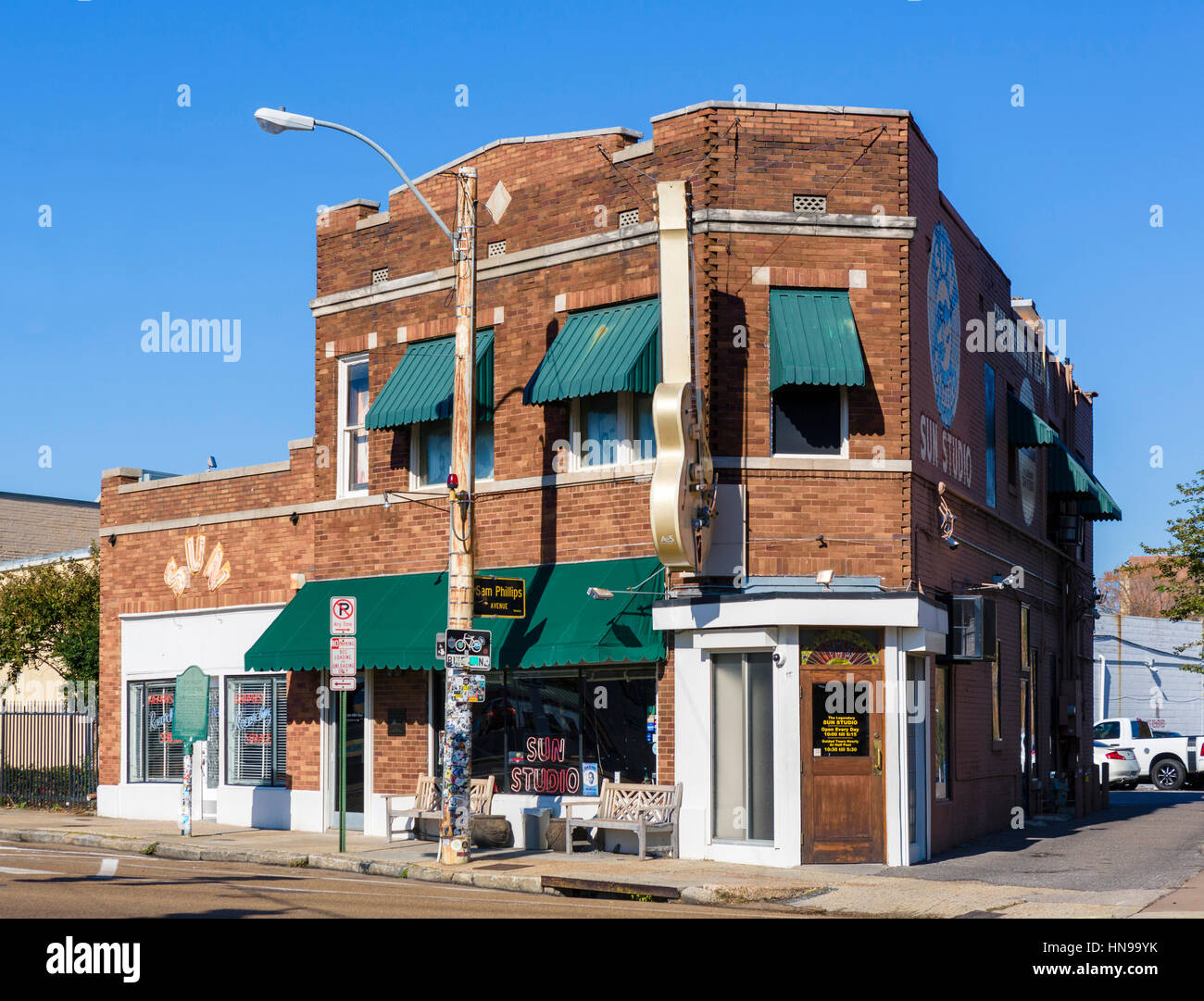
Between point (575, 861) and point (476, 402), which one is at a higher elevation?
point (476, 402)

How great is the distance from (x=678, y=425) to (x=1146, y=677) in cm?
4506

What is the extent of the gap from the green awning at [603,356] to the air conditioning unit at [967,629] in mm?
5786

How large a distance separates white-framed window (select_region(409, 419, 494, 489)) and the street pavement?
5.42 metres

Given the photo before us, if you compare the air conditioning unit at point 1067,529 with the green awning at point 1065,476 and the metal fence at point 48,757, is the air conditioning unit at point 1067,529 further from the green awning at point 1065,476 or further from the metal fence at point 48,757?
the metal fence at point 48,757

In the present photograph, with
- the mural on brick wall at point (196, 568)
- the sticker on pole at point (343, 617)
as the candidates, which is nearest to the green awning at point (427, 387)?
the sticker on pole at point (343, 617)

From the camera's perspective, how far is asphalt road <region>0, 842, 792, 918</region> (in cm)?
1268

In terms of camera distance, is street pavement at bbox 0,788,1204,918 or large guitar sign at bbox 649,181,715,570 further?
large guitar sign at bbox 649,181,715,570

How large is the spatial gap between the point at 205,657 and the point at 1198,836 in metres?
17.1

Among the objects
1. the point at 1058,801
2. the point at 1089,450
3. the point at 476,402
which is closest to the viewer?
the point at 476,402

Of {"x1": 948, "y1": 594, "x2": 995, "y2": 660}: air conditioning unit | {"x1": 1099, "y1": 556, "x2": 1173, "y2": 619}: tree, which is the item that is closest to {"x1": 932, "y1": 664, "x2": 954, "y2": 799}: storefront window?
{"x1": 948, "y1": 594, "x2": 995, "y2": 660}: air conditioning unit

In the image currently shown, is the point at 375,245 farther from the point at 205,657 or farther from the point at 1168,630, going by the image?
the point at 1168,630

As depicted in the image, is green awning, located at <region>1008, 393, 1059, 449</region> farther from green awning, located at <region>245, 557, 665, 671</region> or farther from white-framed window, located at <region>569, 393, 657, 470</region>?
green awning, located at <region>245, 557, 665, 671</region>

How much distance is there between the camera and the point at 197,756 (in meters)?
25.4
